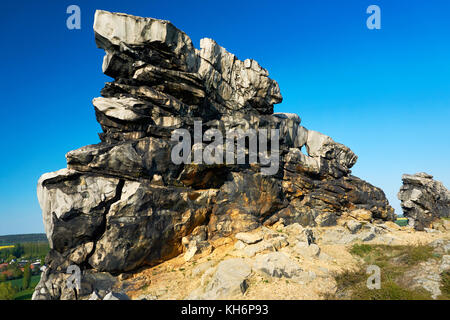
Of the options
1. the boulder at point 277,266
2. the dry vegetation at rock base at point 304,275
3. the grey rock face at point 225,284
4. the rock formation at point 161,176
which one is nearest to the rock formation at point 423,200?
the rock formation at point 161,176

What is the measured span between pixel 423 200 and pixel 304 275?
3121 cm

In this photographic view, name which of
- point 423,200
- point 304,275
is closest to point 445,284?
point 304,275

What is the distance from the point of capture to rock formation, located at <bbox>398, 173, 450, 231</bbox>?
34969mm

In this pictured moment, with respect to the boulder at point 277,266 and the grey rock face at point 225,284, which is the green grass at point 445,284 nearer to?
the boulder at point 277,266

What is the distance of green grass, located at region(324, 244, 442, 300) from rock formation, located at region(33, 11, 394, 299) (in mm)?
7079

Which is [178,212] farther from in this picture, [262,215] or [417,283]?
[417,283]

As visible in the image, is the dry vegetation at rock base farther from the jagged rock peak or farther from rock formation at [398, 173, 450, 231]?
rock formation at [398, 173, 450, 231]

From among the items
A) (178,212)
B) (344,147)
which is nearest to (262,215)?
(178,212)

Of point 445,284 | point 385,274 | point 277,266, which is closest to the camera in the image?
A: point 445,284

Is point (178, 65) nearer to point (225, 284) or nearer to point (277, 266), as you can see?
point (225, 284)

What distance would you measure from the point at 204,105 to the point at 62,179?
1534 centimetres

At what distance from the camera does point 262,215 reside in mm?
25344

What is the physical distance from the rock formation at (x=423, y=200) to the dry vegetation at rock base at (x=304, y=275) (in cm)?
1746

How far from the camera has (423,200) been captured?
35.3 m
